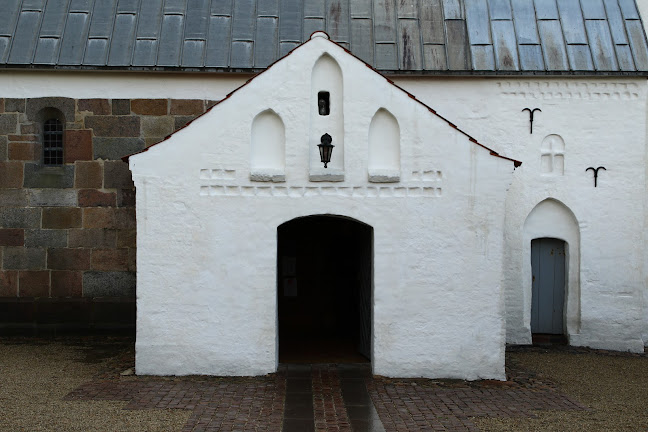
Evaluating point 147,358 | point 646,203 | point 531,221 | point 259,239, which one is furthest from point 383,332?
point 646,203

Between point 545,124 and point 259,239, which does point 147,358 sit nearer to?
point 259,239

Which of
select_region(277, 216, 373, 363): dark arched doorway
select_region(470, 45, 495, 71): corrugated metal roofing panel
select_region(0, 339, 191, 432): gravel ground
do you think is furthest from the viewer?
select_region(277, 216, 373, 363): dark arched doorway

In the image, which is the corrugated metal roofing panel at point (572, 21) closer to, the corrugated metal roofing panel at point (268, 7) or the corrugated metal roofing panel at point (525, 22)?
the corrugated metal roofing panel at point (525, 22)

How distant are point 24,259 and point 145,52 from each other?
391cm

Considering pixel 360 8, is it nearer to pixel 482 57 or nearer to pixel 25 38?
pixel 482 57

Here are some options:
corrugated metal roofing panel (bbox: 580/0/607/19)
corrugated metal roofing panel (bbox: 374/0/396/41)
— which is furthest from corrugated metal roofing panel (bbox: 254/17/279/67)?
corrugated metal roofing panel (bbox: 580/0/607/19)

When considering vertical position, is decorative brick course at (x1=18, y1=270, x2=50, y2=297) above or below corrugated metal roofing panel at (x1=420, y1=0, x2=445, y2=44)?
below

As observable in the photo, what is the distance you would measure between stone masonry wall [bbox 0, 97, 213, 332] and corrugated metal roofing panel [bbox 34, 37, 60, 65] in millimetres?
621

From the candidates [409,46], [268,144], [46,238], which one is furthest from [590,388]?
[46,238]

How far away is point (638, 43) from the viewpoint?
11.7 meters

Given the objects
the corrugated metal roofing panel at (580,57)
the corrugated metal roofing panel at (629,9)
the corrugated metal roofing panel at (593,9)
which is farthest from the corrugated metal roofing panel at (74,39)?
the corrugated metal roofing panel at (629,9)

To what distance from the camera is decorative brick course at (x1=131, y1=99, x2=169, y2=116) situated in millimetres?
11109

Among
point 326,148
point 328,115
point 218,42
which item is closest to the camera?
point 326,148

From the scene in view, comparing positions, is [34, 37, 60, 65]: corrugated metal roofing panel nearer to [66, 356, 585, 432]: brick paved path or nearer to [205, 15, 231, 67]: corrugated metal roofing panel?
[205, 15, 231, 67]: corrugated metal roofing panel
